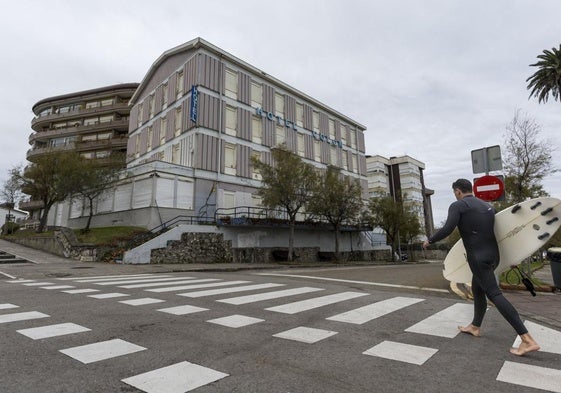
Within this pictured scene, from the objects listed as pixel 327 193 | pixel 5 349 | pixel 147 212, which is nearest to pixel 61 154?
pixel 147 212

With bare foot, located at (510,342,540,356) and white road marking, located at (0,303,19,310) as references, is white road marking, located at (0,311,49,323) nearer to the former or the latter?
white road marking, located at (0,303,19,310)

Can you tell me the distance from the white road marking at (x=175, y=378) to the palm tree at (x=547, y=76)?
4028 centimetres

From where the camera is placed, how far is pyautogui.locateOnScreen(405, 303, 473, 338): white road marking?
14.5 ft

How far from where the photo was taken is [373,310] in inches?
229

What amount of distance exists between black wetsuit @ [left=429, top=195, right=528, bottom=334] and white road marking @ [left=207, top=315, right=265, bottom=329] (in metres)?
2.78

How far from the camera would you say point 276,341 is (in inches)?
A: 157

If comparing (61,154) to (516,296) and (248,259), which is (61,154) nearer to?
(248,259)

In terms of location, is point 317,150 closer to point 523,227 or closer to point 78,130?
point 523,227

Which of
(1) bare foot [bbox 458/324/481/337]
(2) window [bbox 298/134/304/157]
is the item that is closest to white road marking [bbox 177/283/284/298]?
(1) bare foot [bbox 458/324/481/337]

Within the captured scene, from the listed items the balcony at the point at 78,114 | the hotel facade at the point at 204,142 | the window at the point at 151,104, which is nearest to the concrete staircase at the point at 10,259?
the hotel facade at the point at 204,142

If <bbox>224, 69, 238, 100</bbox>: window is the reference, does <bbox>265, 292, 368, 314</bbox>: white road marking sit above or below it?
below

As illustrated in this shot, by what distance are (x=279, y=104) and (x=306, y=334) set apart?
34.8 m

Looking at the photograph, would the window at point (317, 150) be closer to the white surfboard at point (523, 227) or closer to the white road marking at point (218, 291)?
the white road marking at point (218, 291)

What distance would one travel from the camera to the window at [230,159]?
30172mm
